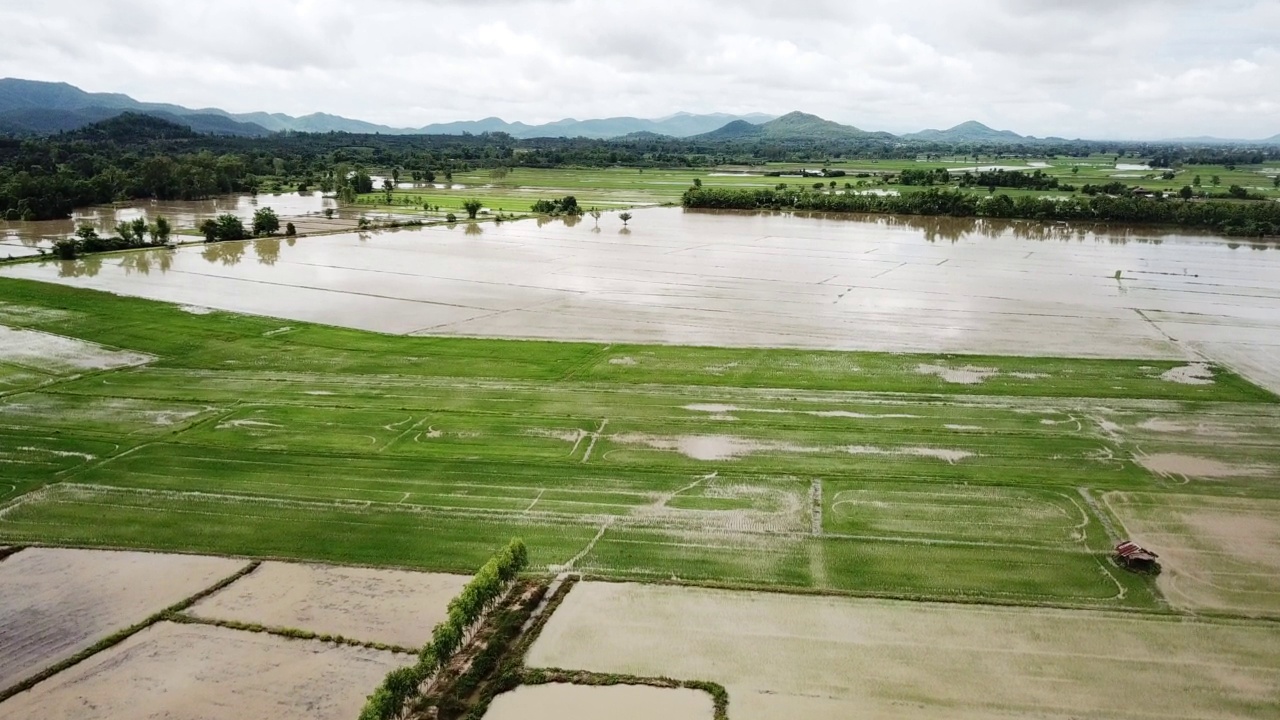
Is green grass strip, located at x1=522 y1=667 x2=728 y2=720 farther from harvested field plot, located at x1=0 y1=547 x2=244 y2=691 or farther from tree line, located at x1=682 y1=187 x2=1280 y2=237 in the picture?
tree line, located at x1=682 y1=187 x2=1280 y2=237

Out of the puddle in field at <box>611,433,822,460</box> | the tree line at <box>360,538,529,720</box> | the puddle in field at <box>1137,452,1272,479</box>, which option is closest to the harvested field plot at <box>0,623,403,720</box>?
the tree line at <box>360,538,529,720</box>

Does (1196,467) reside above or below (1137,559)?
above

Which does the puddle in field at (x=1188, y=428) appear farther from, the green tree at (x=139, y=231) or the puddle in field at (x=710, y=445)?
the green tree at (x=139, y=231)

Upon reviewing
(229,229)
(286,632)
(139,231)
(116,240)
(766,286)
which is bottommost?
(286,632)

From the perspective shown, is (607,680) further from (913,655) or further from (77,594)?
(77,594)

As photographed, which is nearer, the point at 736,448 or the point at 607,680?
the point at 607,680

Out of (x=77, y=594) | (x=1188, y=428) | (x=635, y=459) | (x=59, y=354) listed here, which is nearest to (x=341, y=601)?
(x=77, y=594)

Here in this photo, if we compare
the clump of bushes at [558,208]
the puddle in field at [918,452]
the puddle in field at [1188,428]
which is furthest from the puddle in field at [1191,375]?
the clump of bushes at [558,208]

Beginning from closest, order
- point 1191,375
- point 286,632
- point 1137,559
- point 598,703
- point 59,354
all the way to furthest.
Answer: point 598,703 → point 286,632 → point 1137,559 → point 1191,375 → point 59,354

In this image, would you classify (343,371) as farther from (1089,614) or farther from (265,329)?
(1089,614)
